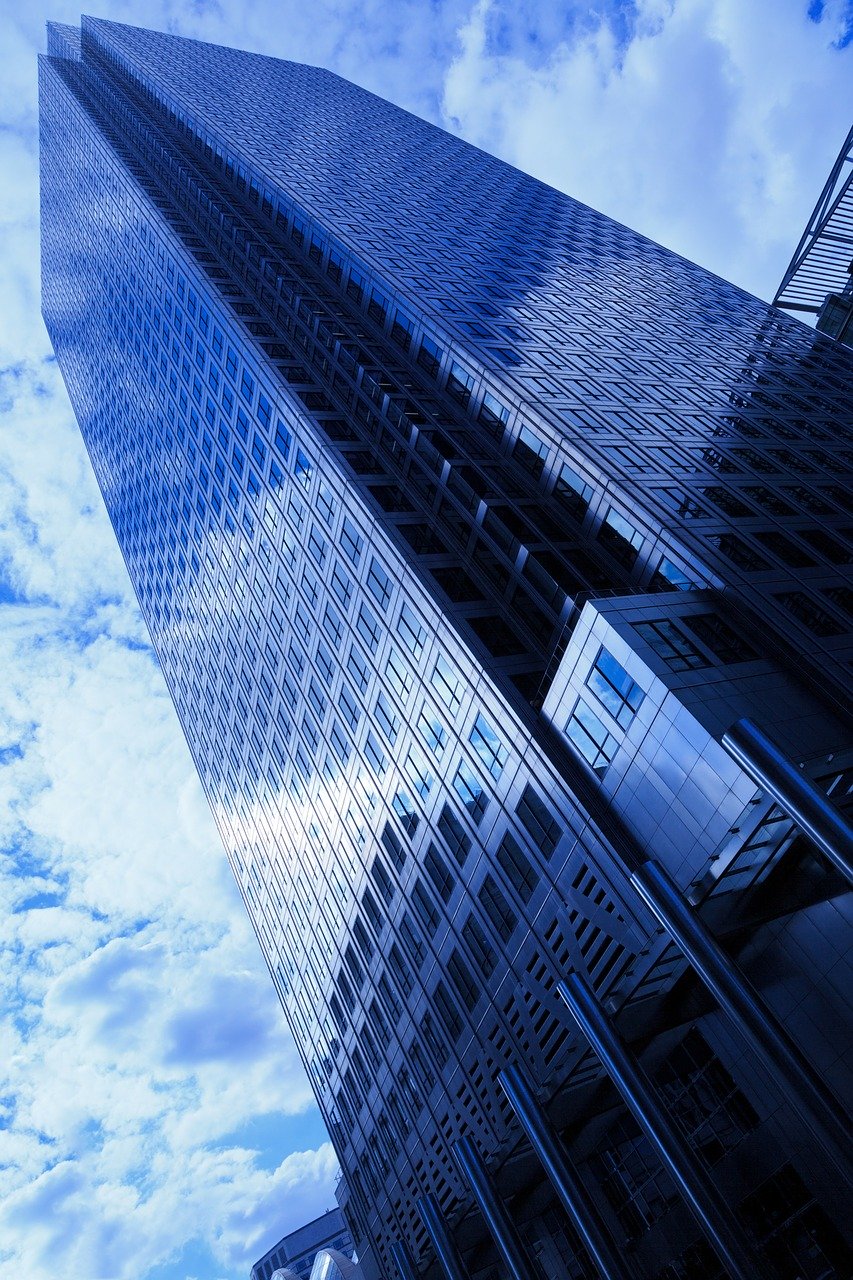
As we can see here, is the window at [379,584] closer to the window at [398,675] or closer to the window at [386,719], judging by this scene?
the window at [398,675]

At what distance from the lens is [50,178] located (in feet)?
475

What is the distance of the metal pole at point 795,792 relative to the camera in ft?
70.4

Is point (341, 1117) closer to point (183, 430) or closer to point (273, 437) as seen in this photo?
point (273, 437)

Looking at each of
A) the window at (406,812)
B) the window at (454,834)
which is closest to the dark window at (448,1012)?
the window at (406,812)

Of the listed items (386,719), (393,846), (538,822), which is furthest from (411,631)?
(393,846)

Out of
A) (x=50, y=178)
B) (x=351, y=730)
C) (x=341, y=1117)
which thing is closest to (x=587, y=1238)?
(x=351, y=730)

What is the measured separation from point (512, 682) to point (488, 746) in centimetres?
335

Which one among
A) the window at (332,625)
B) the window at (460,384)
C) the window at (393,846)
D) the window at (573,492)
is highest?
the window at (460,384)

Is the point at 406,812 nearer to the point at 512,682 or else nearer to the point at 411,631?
the point at 411,631

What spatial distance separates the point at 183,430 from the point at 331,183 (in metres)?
31.9

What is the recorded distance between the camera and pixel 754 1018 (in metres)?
22.1

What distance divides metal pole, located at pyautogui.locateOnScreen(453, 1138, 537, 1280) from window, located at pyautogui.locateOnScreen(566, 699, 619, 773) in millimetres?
16050

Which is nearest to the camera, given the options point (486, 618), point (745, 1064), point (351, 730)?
point (745, 1064)

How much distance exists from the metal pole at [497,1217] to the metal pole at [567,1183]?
3381 millimetres
